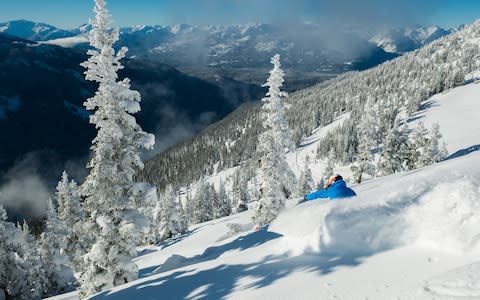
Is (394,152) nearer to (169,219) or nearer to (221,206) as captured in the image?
(169,219)

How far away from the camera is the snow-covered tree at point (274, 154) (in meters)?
30.9

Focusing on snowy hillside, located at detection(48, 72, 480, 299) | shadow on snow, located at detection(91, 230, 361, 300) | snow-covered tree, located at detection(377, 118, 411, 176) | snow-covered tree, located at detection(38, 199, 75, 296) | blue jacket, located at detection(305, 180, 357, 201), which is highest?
blue jacket, located at detection(305, 180, 357, 201)

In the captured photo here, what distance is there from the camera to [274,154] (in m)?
31.7

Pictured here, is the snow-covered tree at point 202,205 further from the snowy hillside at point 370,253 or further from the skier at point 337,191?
the skier at point 337,191

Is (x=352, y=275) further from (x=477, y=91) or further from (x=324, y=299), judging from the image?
(x=477, y=91)

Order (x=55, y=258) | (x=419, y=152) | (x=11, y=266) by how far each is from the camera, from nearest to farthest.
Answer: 1. (x=11, y=266)
2. (x=55, y=258)
3. (x=419, y=152)

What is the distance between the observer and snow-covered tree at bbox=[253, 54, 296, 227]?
1215 inches

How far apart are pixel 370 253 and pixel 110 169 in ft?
44.1

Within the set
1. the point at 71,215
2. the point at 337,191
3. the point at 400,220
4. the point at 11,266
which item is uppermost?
the point at 337,191

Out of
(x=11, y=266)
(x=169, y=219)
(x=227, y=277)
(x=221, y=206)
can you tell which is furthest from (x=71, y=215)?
(x=221, y=206)

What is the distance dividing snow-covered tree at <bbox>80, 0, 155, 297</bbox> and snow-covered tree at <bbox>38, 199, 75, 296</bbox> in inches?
790

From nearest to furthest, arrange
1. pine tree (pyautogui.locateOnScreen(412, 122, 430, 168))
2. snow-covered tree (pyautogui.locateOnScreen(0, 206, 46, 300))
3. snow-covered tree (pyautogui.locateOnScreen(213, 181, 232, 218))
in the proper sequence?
snow-covered tree (pyautogui.locateOnScreen(0, 206, 46, 300)), pine tree (pyautogui.locateOnScreen(412, 122, 430, 168)), snow-covered tree (pyautogui.locateOnScreen(213, 181, 232, 218))

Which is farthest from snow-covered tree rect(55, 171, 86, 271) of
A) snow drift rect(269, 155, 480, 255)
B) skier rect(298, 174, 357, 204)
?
snow drift rect(269, 155, 480, 255)

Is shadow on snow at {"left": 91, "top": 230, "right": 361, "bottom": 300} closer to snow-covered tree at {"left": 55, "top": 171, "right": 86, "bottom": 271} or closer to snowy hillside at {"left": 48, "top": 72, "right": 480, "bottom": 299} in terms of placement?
snowy hillside at {"left": 48, "top": 72, "right": 480, "bottom": 299}
